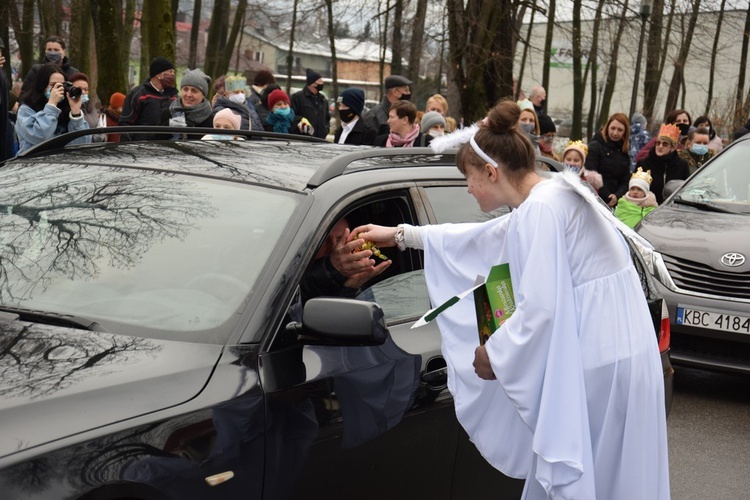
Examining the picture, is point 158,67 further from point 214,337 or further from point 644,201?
point 214,337

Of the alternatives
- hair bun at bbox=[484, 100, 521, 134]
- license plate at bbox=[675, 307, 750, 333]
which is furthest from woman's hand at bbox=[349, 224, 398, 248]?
license plate at bbox=[675, 307, 750, 333]

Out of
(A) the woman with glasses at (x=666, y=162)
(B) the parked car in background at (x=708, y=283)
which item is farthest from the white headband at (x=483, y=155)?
(A) the woman with glasses at (x=666, y=162)

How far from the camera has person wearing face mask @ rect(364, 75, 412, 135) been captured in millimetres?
10430

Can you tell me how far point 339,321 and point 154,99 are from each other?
22.4ft

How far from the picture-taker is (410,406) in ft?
11.6

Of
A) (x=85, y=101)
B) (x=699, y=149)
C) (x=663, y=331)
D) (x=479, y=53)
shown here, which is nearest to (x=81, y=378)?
(x=663, y=331)

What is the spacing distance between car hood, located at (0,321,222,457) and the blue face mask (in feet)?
39.8

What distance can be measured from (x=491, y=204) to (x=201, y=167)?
3.59ft

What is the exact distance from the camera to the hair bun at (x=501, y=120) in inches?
135

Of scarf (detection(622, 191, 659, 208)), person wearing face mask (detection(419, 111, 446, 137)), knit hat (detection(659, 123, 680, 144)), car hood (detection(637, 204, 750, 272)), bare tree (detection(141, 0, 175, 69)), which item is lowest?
scarf (detection(622, 191, 659, 208))

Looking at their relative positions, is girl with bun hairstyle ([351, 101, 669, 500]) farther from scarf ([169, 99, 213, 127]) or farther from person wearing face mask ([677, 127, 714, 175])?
person wearing face mask ([677, 127, 714, 175])

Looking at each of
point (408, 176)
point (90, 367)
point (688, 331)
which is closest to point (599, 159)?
point (688, 331)

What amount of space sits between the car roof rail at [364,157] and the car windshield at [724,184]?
4391mm

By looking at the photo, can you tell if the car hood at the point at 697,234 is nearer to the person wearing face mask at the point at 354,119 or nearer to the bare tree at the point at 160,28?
the person wearing face mask at the point at 354,119
